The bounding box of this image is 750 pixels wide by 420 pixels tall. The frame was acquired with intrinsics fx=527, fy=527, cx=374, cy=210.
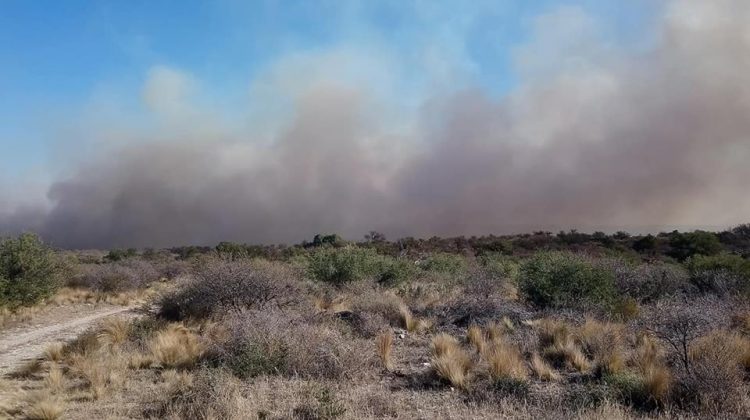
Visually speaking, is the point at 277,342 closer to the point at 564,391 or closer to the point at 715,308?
the point at 564,391

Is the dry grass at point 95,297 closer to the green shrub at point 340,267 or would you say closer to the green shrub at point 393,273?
the green shrub at point 340,267

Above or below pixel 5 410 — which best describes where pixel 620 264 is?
above

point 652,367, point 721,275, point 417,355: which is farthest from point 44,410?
point 721,275

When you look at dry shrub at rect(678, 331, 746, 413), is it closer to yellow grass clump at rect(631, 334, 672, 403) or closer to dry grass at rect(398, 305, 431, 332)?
yellow grass clump at rect(631, 334, 672, 403)

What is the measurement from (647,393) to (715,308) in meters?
7.48

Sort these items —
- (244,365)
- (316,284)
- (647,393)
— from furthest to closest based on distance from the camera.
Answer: (316,284), (244,365), (647,393)

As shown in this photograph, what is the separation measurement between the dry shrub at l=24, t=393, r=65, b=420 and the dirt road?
4308mm

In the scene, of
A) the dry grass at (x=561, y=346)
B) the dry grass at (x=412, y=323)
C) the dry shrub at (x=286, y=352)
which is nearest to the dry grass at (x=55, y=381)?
the dry shrub at (x=286, y=352)

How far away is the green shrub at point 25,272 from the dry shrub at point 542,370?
22273 mm

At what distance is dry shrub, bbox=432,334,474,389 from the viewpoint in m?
10.1

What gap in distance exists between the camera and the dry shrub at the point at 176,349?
12.0m

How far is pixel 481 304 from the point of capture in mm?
17469

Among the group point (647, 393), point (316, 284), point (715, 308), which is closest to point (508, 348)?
point (647, 393)

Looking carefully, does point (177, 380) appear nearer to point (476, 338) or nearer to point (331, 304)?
point (476, 338)
